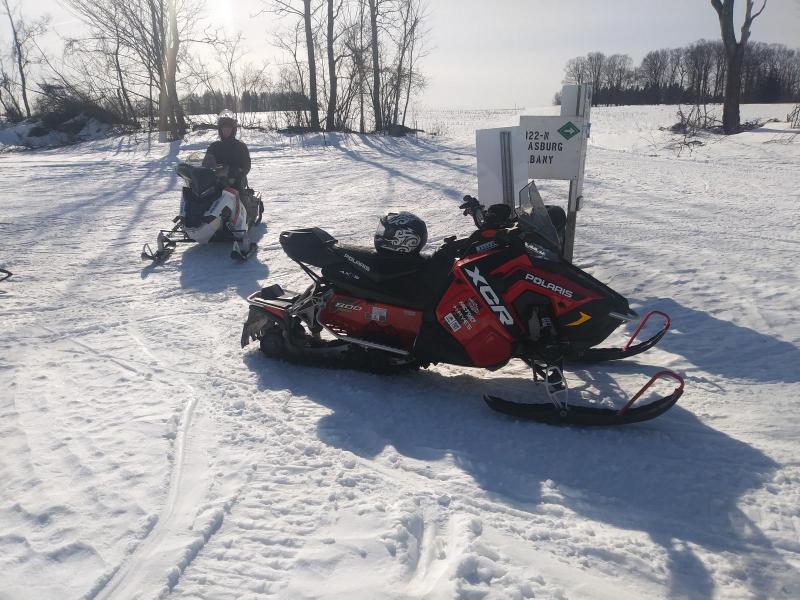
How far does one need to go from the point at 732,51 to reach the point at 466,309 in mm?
18056

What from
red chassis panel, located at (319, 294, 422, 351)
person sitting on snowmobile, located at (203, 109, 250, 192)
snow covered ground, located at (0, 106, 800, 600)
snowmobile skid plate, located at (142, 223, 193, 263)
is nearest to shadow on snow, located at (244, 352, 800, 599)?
snow covered ground, located at (0, 106, 800, 600)

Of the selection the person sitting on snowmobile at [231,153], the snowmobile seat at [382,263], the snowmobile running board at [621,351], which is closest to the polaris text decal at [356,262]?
the snowmobile seat at [382,263]

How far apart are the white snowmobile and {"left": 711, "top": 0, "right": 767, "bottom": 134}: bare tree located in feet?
52.9

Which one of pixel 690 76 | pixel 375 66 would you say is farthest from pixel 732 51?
pixel 690 76

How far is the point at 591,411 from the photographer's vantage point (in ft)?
9.93

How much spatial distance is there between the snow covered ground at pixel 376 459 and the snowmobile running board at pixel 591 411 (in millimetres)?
66

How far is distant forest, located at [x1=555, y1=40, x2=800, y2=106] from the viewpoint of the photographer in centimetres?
3872

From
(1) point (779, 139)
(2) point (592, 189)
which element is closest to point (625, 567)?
(2) point (592, 189)

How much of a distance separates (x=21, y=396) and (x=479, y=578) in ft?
9.61

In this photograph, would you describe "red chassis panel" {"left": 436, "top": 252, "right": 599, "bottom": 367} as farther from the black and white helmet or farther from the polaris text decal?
the polaris text decal

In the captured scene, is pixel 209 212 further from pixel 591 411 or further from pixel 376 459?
pixel 591 411

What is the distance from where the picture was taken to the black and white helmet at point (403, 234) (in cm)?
353

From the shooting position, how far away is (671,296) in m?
4.63

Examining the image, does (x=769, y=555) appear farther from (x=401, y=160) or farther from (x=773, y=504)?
(x=401, y=160)
